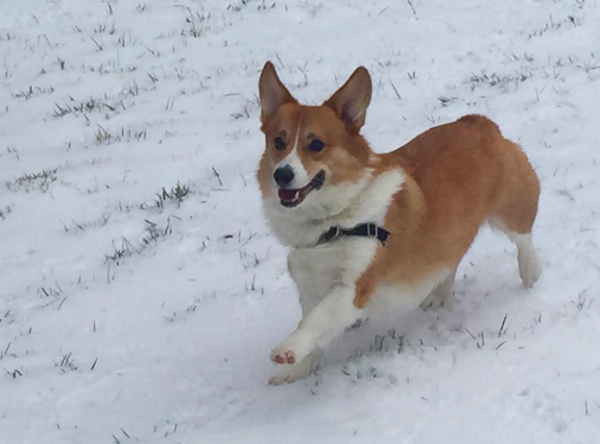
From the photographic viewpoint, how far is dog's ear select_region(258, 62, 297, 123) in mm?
4336

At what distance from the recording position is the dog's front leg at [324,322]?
3.86m

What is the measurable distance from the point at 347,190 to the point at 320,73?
4.31 metres

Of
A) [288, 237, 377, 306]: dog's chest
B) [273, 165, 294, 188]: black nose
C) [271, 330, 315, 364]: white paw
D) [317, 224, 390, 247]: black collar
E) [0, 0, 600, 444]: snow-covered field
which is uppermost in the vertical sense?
[273, 165, 294, 188]: black nose

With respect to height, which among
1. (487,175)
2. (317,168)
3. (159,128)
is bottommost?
(159,128)

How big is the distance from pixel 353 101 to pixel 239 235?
2.02 meters

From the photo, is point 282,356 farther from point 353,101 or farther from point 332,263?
point 353,101

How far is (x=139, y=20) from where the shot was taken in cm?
1021

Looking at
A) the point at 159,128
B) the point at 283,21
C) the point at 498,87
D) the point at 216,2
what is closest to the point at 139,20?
the point at 216,2

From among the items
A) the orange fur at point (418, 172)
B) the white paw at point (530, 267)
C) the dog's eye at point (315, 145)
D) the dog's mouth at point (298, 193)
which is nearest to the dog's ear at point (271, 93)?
the orange fur at point (418, 172)

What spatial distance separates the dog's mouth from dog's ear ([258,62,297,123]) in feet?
1.73

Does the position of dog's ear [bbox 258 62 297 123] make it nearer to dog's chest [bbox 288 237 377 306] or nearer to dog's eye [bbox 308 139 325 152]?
dog's eye [bbox 308 139 325 152]

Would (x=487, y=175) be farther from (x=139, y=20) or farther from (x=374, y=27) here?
(x=139, y=20)

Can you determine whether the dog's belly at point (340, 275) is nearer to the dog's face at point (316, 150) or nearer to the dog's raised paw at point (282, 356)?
the dog's face at point (316, 150)

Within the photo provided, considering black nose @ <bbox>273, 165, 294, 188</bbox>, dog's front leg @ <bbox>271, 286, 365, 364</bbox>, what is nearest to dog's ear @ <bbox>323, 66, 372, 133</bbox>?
black nose @ <bbox>273, 165, 294, 188</bbox>
